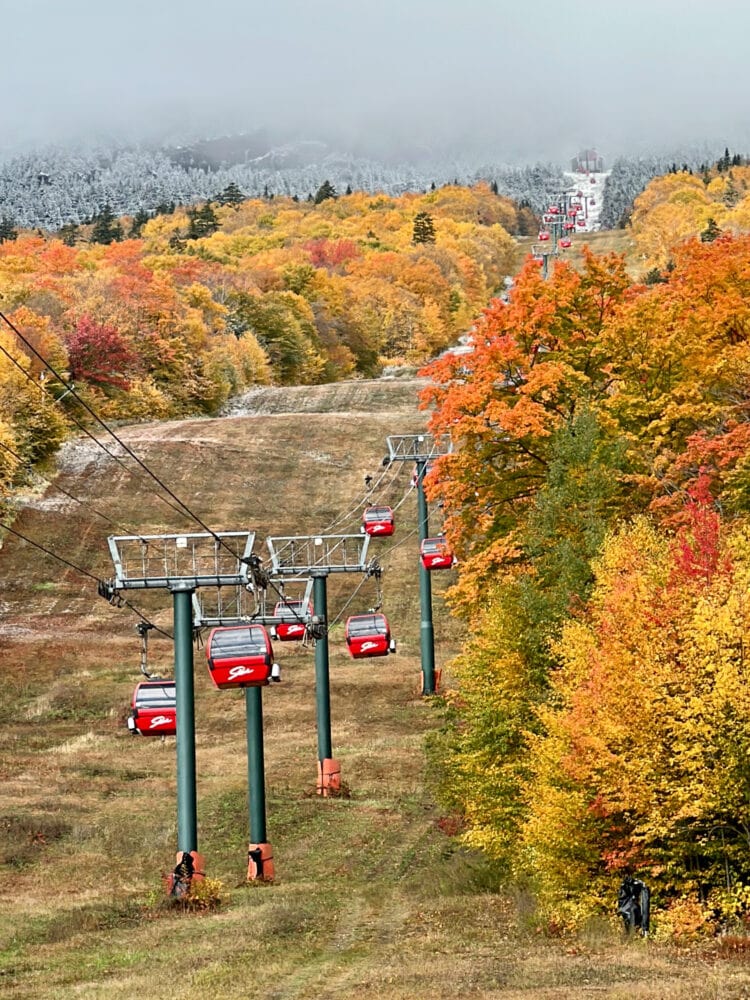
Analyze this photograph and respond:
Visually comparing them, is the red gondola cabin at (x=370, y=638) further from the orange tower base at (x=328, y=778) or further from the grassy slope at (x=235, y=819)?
the grassy slope at (x=235, y=819)

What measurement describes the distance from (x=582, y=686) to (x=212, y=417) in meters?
91.5

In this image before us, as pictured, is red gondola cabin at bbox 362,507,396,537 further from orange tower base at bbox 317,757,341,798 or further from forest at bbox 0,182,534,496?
forest at bbox 0,182,534,496

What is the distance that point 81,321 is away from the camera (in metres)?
113

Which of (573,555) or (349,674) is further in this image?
(349,674)

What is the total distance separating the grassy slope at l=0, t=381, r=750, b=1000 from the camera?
2511 cm

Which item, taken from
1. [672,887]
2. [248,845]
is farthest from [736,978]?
[248,845]

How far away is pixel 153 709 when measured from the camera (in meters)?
38.8

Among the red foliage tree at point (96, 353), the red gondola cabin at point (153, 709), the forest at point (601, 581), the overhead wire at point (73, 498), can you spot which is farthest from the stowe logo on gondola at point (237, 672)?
the red foliage tree at point (96, 353)

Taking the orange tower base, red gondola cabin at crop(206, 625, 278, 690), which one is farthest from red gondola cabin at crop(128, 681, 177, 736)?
the orange tower base

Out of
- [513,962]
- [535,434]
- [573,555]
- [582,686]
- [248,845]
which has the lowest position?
[248,845]

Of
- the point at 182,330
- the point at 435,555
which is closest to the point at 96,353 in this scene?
the point at 182,330

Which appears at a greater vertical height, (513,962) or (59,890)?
(513,962)

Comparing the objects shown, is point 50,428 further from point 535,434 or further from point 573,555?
point 573,555

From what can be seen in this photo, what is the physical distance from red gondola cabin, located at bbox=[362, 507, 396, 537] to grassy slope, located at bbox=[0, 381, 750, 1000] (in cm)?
710
